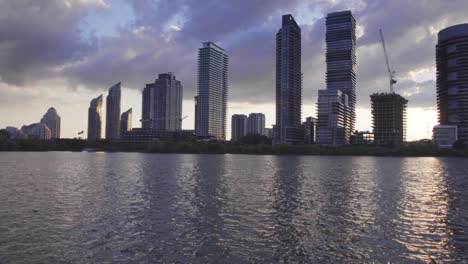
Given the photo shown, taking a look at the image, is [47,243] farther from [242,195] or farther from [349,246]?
[242,195]

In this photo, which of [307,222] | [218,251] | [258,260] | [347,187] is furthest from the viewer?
[347,187]

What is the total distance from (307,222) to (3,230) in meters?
33.5

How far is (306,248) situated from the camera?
115ft

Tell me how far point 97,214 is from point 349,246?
31.0 m

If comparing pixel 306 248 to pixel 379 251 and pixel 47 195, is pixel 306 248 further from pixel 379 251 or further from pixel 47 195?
pixel 47 195

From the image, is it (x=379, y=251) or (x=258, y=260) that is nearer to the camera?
(x=258, y=260)

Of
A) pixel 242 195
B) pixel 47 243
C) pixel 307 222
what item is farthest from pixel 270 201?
pixel 47 243

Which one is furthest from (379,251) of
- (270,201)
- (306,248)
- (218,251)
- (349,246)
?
(270,201)

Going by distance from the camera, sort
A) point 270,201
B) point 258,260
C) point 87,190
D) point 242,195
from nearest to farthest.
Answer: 1. point 258,260
2. point 270,201
3. point 242,195
4. point 87,190

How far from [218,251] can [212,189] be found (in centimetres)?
4330

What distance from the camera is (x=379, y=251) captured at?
33938 mm

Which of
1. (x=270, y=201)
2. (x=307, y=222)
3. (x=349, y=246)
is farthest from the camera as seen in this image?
(x=270, y=201)

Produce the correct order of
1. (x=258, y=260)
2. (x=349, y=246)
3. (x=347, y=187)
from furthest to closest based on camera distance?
(x=347, y=187), (x=349, y=246), (x=258, y=260)

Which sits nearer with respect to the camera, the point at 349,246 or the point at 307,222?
the point at 349,246
